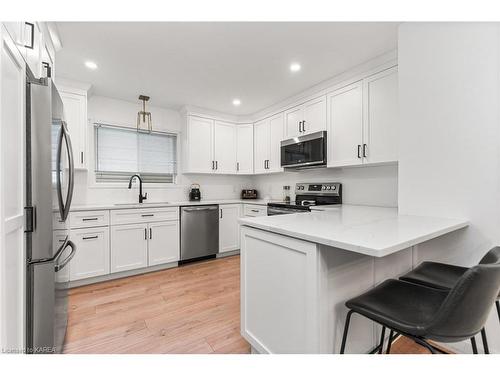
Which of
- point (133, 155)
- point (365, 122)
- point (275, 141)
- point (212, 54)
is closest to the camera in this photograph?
point (212, 54)

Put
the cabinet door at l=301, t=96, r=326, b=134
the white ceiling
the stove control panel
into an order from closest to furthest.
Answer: the white ceiling → the cabinet door at l=301, t=96, r=326, b=134 → the stove control panel

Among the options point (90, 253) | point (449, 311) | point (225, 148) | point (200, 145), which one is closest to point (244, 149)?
point (225, 148)

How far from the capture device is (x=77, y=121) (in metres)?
2.75

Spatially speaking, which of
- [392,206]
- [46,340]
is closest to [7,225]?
[46,340]

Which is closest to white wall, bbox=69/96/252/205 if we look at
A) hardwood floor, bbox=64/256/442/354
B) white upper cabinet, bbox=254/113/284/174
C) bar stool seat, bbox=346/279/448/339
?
white upper cabinet, bbox=254/113/284/174

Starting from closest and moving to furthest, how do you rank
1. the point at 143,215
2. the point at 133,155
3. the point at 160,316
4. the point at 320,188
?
the point at 160,316
the point at 143,215
the point at 320,188
the point at 133,155

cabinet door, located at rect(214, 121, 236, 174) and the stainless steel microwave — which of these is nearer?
the stainless steel microwave

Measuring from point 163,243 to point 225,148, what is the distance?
1839 millimetres

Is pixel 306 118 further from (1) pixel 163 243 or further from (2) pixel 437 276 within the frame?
(1) pixel 163 243

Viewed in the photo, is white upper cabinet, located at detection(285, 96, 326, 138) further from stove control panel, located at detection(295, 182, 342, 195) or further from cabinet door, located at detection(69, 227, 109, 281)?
cabinet door, located at detection(69, 227, 109, 281)

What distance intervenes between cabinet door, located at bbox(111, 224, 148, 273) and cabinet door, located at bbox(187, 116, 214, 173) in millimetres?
1223

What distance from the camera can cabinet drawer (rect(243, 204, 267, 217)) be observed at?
11.5 ft

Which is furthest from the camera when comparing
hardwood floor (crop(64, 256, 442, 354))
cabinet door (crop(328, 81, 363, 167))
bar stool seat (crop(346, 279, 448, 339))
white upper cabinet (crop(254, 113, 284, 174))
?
white upper cabinet (crop(254, 113, 284, 174))

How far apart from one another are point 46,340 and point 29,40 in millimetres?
1578
